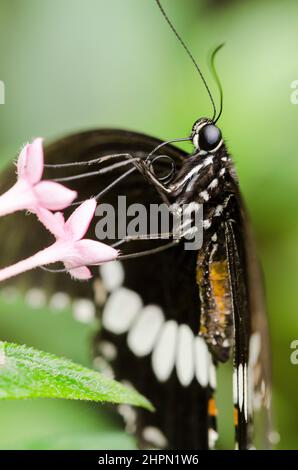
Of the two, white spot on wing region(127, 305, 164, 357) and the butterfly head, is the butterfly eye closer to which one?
the butterfly head

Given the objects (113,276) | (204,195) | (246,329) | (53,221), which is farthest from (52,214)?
(113,276)

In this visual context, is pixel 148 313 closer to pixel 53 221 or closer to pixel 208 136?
pixel 208 136

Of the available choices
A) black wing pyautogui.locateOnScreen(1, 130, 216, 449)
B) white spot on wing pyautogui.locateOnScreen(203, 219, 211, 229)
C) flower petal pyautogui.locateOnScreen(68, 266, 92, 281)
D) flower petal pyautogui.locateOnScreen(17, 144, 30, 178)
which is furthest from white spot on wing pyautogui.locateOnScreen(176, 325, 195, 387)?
flower petal pyautogui.locateOnScreen(17, 144, 30, 178)

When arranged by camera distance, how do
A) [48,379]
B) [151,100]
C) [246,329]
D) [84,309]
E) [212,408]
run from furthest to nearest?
[151,100]
[84,309]
[212,408]
[246,329]
[48,379]

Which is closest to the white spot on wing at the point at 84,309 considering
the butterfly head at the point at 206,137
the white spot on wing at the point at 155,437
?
the white spot on wing at the point at 155,437

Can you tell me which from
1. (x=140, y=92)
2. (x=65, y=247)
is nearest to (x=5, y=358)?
(x=65, y=247)

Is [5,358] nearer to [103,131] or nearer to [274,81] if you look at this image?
[103,131]
